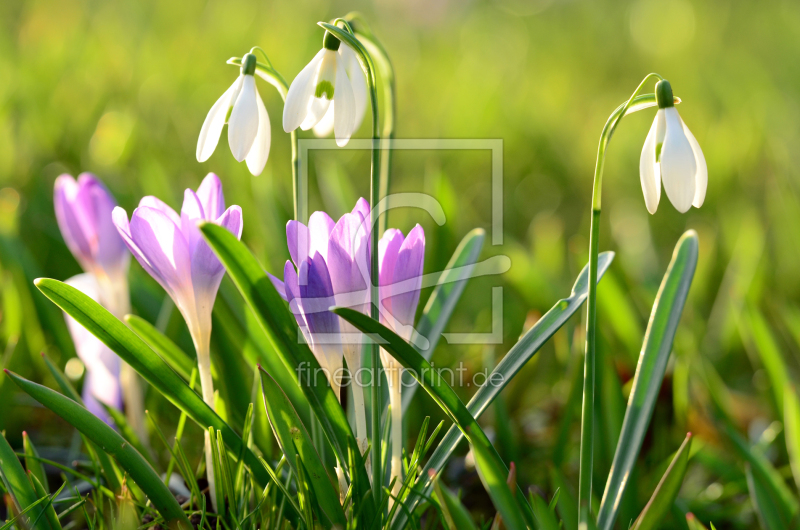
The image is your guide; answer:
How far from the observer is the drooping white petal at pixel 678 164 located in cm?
70

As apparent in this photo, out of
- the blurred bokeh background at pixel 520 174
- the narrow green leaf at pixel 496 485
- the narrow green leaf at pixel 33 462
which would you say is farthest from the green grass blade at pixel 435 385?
the narrow green leaf at pixel 33 462

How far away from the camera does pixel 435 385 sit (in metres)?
0.77

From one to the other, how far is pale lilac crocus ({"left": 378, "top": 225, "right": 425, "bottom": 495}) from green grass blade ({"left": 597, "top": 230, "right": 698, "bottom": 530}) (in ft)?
0.95

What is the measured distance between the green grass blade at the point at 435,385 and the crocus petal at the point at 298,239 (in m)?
0.13

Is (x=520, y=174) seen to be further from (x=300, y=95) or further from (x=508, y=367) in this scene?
(x=300, y=95)

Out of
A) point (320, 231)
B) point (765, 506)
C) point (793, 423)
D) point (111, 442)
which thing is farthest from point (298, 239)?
point (793, 423)

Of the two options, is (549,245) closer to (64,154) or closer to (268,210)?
(268,210)

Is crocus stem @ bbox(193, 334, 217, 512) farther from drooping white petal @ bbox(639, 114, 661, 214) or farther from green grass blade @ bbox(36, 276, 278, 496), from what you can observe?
drooping white petal @ bbox(639, 114, 661, 214)

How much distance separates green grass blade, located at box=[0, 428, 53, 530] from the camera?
2.70ft

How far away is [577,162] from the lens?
3.19 metres

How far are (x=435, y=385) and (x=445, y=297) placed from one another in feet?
1.20

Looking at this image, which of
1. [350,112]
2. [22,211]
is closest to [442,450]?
[350,112]

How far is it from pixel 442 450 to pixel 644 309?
44.5 inches

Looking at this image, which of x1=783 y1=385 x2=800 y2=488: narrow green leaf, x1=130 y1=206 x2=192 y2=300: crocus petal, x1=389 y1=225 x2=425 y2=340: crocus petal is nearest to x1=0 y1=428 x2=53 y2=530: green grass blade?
x1=130 y1=206 x2=192 y2=300: crocus petal
